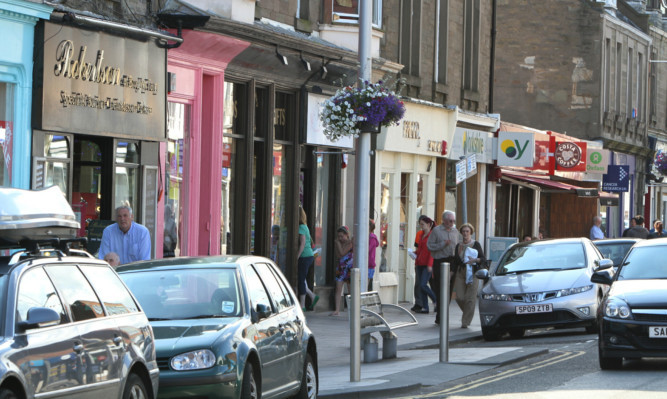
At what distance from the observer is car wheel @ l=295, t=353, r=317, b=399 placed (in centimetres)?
1234

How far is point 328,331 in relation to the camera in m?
21.5

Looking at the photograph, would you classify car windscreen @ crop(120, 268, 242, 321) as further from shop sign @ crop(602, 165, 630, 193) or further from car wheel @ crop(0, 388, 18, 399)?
A: shop sign @ crop(602, 165, 630, 193)

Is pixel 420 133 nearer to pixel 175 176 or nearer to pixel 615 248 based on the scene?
pixel 615 248

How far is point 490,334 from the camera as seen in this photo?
69.5ft

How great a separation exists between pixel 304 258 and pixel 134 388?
15.5 meters

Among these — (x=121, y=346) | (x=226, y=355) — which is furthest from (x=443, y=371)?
(x=121, y=346)

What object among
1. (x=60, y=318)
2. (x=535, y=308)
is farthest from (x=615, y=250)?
(x=60, y=318)

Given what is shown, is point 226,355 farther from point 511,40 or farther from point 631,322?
point 511,40

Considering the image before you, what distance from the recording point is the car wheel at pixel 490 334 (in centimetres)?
2103

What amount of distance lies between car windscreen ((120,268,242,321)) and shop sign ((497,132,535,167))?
24387 millimetres

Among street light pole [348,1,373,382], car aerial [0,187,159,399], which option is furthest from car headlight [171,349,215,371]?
street light pole [348,1,373,382]

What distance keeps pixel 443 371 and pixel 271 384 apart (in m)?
4.88

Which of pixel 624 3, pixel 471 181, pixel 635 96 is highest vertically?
pixel 624 3

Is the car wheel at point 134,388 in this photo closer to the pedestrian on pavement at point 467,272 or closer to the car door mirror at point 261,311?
the car door mirror at point 261,311
